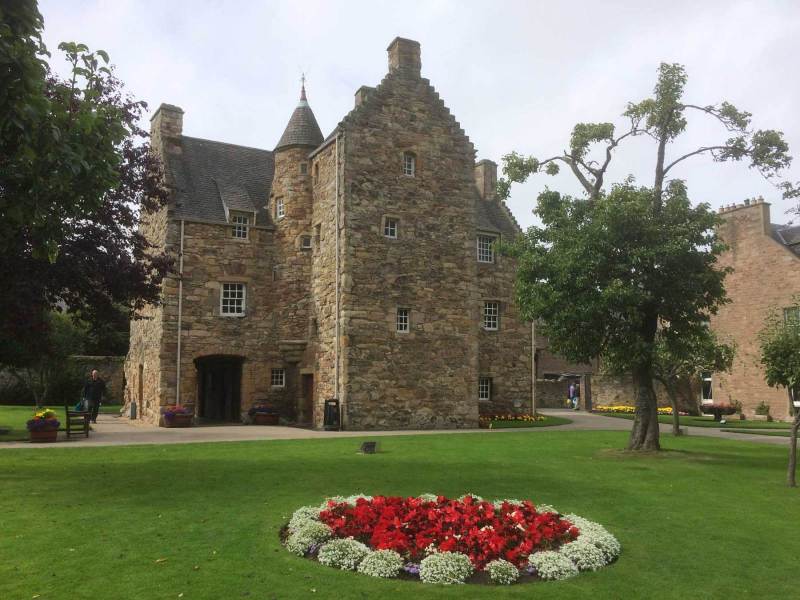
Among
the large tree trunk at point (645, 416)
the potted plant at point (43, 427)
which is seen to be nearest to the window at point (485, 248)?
the large tree trunk at point (645, 416)

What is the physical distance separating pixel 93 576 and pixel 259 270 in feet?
84.2

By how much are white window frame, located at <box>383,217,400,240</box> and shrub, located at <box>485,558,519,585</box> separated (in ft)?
75.1

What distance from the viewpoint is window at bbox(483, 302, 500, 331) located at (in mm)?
36219

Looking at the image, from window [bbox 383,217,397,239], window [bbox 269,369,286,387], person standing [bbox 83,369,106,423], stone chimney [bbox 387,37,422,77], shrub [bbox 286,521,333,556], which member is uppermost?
stone chimney [bbox 387,37,422,77]

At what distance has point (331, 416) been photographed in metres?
28.1

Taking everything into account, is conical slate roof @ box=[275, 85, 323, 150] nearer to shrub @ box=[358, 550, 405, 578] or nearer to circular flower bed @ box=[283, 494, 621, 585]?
circular flower bed @ box=[283, 494, 621, 585]

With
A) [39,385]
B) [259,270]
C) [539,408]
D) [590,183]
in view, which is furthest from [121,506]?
[539,408]

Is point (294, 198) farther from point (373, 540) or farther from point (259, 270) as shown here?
point (373, 540)

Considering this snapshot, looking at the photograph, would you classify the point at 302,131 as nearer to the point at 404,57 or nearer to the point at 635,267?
A: the point at 404,57

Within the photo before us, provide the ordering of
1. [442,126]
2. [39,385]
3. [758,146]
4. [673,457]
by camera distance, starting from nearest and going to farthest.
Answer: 1. [673,457]
2. [758,146]
3. [442,126]
4. [39,385]

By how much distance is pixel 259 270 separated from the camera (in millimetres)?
32781

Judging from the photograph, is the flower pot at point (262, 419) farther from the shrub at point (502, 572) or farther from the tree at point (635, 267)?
the shrub at point (502, 572)

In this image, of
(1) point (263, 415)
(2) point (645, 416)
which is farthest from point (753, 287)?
(1) point (263, 415)

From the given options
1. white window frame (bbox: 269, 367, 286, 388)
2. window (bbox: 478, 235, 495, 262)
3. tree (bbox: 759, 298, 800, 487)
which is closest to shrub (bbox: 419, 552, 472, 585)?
tree (bbox: 759, 298, 800, 487)
